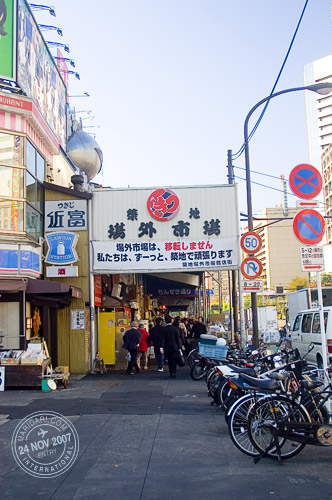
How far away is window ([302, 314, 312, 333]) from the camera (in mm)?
16688

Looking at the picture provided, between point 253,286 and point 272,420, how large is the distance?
8742 mm

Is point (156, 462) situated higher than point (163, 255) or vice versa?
point (163, 255)

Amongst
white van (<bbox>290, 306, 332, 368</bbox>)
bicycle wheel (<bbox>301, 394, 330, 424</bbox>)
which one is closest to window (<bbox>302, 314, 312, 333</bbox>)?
white van (<bbox>290, 306, 332, 368</bbox>)

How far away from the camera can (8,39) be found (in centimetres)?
1452

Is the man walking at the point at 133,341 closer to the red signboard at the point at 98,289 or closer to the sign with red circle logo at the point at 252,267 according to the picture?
the red signboard at the point at 98,289

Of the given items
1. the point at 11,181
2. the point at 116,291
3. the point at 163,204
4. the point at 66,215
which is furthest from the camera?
the point at 116,291

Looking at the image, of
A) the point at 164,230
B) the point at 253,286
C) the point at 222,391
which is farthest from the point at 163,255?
the point at 222,391

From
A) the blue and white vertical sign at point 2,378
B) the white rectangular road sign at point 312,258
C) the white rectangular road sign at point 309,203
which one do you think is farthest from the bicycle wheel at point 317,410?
the blue and white vertical sign at point 2,378

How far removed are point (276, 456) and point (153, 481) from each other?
5.38ft

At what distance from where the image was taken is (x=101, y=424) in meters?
8.61

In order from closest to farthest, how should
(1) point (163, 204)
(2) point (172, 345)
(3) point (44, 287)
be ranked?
(3) point (44, 287) → (2) point (172, 345) → (1) point (163, 204)

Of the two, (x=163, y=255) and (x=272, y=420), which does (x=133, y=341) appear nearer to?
(x=163, y=255)

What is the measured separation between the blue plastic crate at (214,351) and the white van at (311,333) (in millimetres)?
3240

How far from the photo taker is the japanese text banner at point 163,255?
17031 mm
